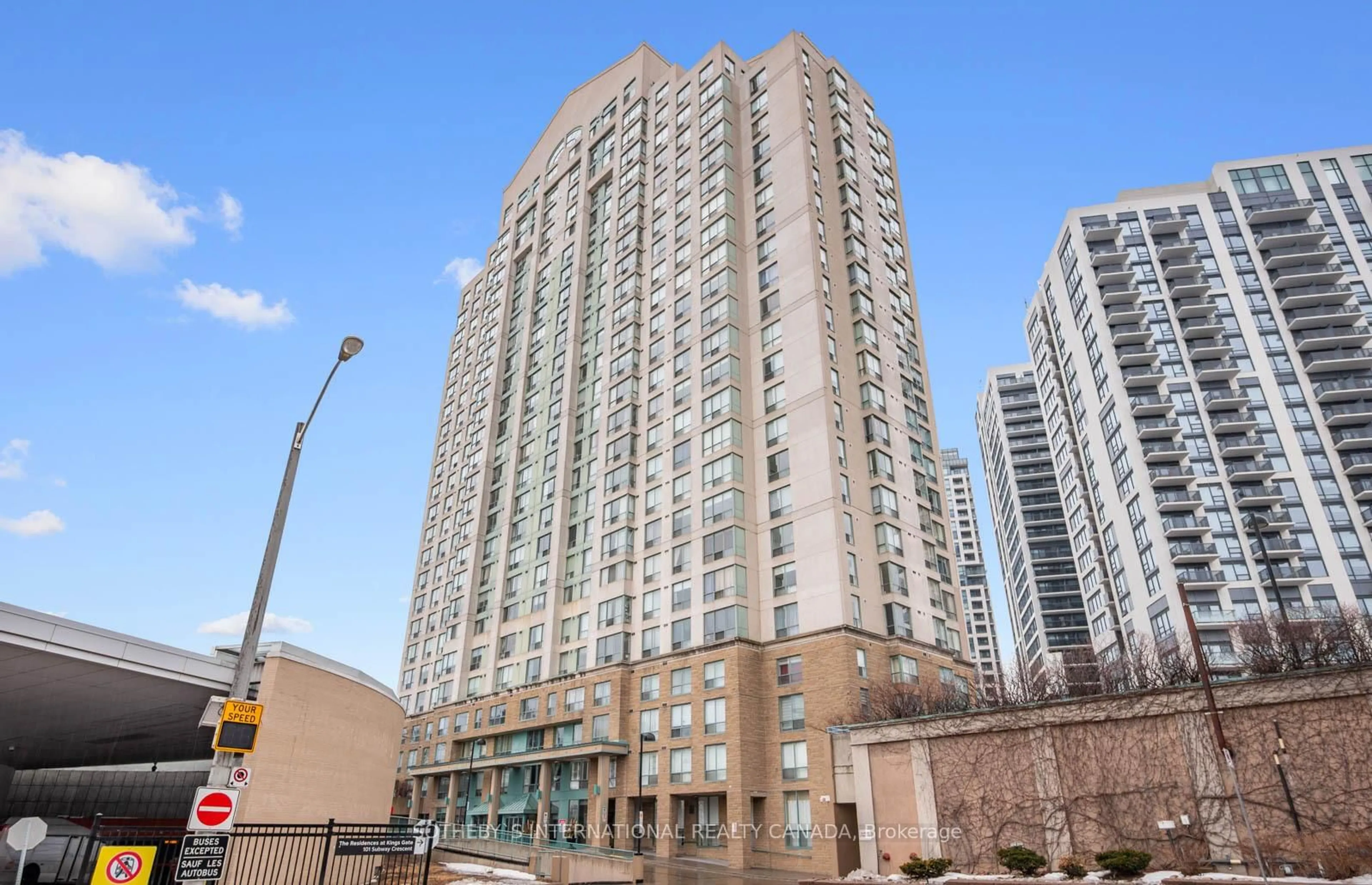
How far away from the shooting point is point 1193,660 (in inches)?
1795

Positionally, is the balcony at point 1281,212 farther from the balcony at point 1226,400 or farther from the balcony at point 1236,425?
the balcony at point 1236,425

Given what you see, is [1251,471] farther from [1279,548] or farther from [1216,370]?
[1216,370]

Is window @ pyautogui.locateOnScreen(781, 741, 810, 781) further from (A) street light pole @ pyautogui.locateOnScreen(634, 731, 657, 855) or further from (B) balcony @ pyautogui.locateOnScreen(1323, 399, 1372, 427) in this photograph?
(B) balcony @ pyautogui.locateOnScreen(1323, 399, 1372, 427)

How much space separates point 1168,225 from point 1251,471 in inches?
1390

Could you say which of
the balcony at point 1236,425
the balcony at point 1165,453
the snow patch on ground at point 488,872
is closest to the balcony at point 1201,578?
the balcony at point 1165,453

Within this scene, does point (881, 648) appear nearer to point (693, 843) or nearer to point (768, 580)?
point (768, 580)

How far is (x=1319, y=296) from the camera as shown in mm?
92125

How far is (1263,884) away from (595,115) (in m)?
87.7

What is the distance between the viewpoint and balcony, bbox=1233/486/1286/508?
82.4 meters

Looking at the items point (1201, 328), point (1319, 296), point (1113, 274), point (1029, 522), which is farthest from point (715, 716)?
point (1029, 522)

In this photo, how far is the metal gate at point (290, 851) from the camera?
595 inches

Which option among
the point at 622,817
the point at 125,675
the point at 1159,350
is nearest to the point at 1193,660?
the point at 622,817

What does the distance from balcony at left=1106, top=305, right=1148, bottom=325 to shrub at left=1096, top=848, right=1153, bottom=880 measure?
8756cm

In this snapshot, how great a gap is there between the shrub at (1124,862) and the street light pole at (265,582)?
23.7 metres
